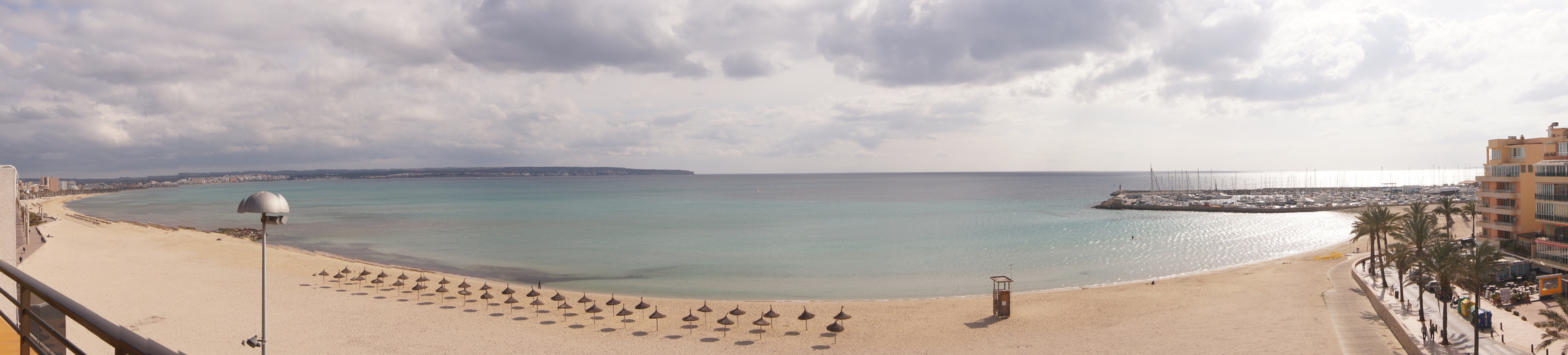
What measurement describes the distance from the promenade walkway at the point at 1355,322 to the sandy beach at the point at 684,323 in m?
0.50

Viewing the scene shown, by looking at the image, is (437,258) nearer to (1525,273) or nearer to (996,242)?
(996,242)

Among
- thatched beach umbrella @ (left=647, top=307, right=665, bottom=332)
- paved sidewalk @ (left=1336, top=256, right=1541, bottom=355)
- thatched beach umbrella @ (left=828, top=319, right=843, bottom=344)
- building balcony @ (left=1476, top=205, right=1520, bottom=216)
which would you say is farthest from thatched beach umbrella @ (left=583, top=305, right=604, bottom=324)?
building balcony @ (left=1476, top=205, right=1520, bottom=216)

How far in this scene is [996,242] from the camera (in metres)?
56.9

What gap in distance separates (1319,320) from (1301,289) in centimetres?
747

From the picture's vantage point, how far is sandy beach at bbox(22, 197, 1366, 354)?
23719 millimetres

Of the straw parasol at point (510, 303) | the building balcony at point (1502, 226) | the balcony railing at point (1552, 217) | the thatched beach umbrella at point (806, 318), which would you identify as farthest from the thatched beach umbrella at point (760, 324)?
the building balcony at point (1502, 226)

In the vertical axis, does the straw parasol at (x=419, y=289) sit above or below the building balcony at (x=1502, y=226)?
below

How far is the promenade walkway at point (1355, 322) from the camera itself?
73.2 feet

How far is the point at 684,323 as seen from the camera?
27562mm

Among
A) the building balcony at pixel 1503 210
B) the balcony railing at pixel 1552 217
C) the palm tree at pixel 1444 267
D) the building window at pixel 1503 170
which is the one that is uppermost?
the building window at pixel 1503 170

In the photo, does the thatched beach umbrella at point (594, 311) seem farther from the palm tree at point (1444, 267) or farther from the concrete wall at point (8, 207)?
the palm tree at point (1444, 267)

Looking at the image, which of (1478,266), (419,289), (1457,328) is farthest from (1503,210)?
(419,289)

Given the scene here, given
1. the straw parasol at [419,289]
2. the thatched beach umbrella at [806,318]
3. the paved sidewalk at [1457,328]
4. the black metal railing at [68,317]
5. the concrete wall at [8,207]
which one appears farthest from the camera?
the straw parasol at [419,289]

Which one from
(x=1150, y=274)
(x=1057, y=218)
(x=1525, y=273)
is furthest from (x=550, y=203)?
(x=1525, y=273)
